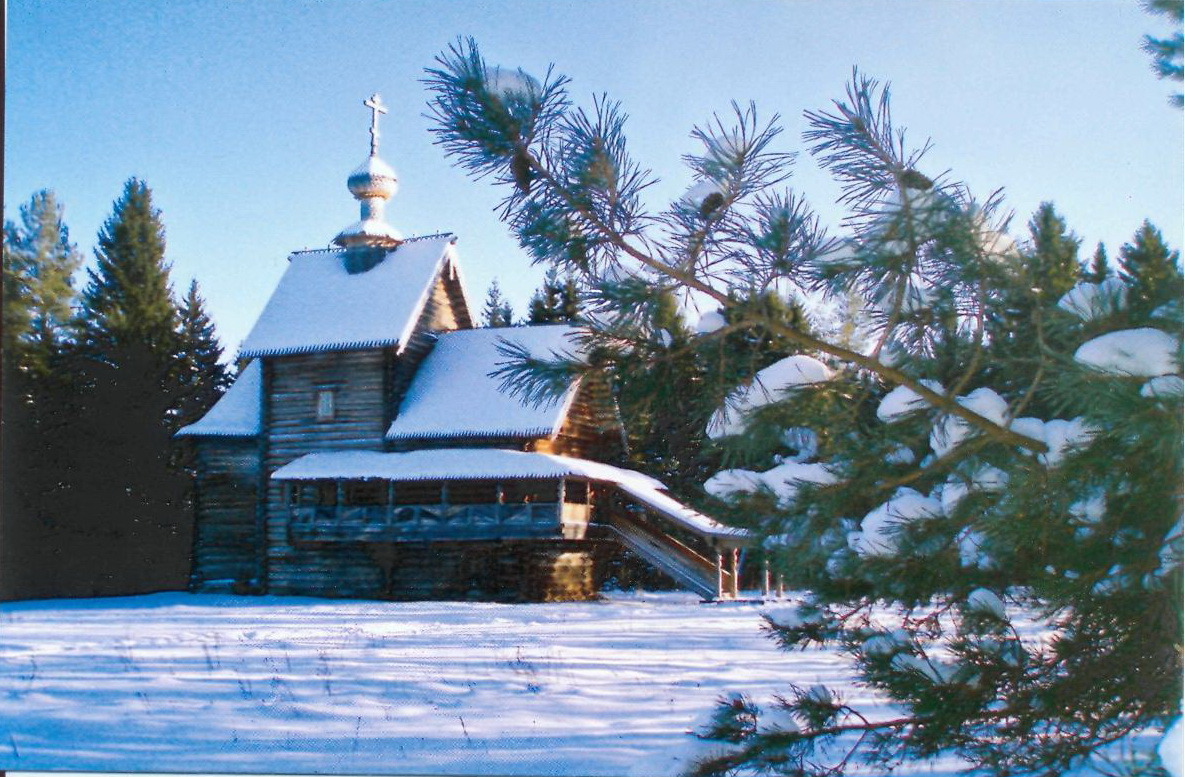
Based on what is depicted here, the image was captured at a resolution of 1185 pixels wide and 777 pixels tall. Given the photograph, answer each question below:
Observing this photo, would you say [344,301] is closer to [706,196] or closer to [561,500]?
[561,500]

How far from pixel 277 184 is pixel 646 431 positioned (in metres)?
2.20

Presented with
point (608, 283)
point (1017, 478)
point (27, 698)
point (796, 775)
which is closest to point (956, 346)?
point (1017, 478)

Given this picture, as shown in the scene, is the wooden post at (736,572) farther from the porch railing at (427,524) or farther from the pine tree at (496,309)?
the porch railing at (427,524)

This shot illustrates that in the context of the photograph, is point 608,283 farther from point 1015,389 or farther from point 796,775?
point 796,775

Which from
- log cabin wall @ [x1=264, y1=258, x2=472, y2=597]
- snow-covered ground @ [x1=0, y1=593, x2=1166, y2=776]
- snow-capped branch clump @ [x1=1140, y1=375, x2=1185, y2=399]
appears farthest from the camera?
log cabin wall @ [x1=264, y1=258, x2=472, y2=597]

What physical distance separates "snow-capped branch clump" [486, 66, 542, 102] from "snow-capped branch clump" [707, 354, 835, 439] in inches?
29.0

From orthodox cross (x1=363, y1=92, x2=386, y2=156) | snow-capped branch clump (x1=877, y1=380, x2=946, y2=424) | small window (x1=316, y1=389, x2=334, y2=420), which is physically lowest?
snow-capped branch clump (x1=877, y1=380, x2=946, y2=424)

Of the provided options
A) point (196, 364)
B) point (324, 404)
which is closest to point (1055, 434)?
point (324, 404)

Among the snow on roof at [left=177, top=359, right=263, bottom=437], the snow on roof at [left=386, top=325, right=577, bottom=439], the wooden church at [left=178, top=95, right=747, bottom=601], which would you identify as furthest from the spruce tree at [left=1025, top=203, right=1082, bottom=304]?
the snow on roof at [left=177, top=359, right=263, bottom=437]

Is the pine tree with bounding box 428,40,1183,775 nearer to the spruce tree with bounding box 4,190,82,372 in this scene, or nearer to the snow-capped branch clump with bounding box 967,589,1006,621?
the snow-capped branch clump with bounding box 967,589,1006,621

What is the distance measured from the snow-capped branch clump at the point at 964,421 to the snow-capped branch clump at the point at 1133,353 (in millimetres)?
309

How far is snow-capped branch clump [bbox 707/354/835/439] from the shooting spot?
2062 mm

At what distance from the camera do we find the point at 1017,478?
1.80m

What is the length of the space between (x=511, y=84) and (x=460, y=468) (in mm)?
3202
